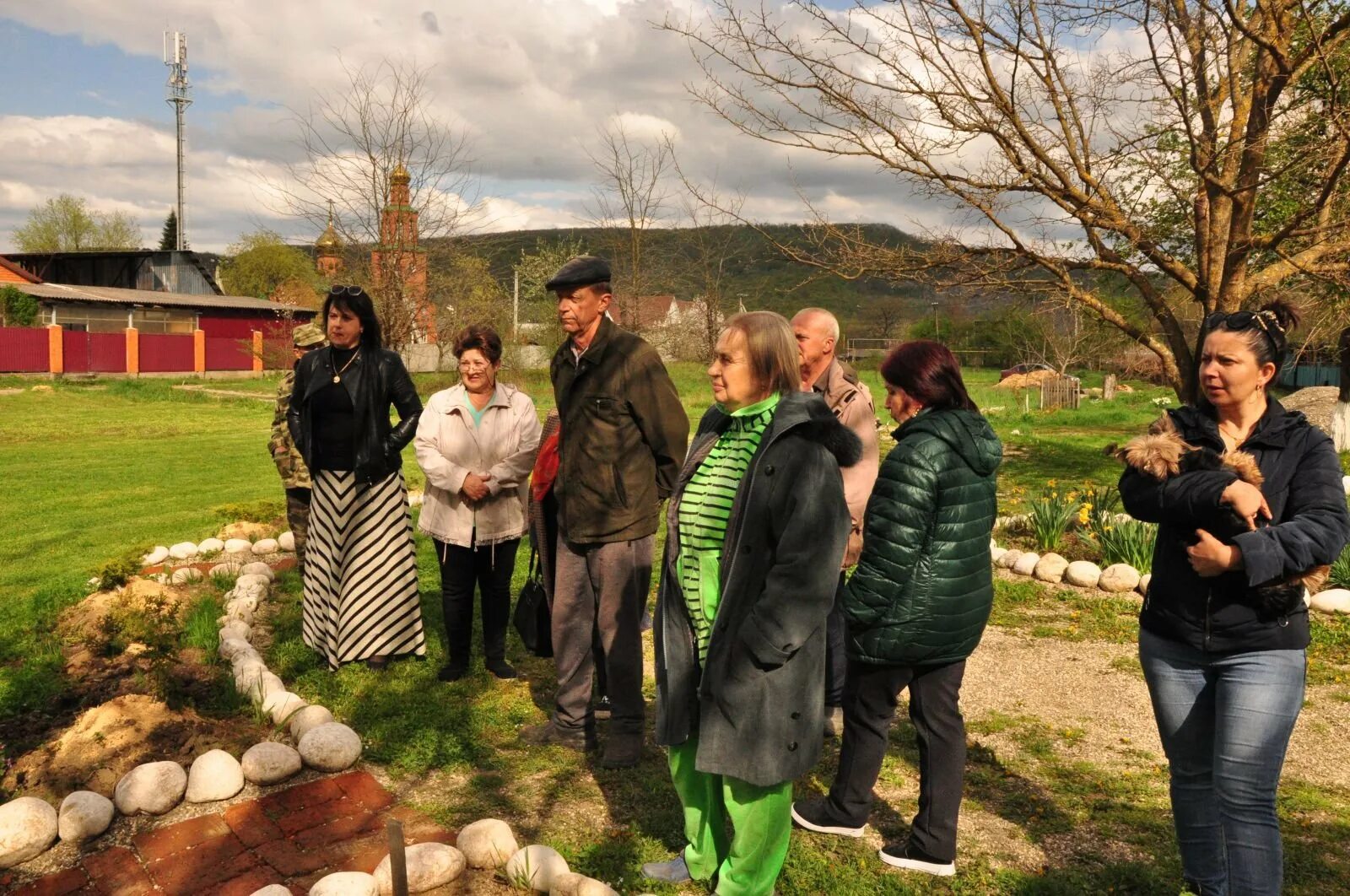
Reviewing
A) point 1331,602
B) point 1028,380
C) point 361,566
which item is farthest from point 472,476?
point 1028,380

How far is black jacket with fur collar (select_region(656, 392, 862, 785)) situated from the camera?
2.94 metres

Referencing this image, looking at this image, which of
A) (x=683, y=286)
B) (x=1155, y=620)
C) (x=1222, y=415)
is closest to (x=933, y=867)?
(x=1155, y=620)

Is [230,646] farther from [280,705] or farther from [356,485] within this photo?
[356,485]

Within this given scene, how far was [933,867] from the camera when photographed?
3527 millimetres

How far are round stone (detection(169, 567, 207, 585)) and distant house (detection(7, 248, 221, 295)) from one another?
5232 cm

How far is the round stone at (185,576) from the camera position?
7.30 meters

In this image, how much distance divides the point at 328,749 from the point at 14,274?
1977 inches

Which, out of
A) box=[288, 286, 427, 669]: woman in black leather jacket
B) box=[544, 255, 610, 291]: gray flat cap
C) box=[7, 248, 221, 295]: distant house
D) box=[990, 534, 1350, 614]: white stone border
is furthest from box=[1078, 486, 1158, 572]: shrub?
box=[7, 248, 221, 295]: distant house

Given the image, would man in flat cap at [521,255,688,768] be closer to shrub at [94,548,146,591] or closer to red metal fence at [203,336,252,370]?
shrub at [94,548,146,591]

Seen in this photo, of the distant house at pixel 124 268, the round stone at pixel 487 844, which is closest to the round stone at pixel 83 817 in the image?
the round stone at pixel 487 844

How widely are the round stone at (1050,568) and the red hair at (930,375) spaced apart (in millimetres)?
4745

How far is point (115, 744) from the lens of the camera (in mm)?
4227

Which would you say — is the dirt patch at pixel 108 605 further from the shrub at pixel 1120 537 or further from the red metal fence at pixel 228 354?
the red metal fence at pixel 228 354

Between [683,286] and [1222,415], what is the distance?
60.6 ft
